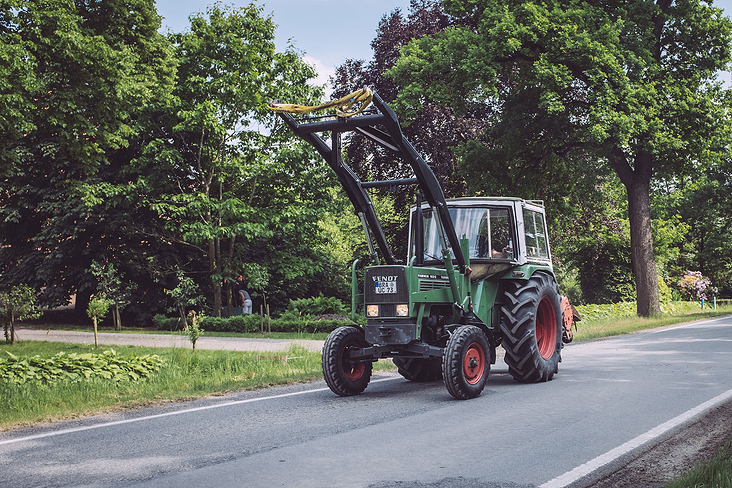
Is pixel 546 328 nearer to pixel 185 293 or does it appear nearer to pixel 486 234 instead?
pixel 486 234

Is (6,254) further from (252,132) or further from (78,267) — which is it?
(252,132)

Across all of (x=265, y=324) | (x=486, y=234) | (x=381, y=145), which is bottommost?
(x=265, y=324)

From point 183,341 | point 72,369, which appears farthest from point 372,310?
point 183,341

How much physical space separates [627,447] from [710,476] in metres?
1.18

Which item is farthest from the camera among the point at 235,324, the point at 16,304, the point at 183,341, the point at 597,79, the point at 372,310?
the point at 235,324

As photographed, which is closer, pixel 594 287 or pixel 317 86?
pixel 317 86

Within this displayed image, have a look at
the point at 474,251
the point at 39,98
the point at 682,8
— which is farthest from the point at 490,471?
the point at 682,8

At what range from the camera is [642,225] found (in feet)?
82.1

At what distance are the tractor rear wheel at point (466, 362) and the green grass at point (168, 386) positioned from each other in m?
3.09

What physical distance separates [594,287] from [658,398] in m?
34.4

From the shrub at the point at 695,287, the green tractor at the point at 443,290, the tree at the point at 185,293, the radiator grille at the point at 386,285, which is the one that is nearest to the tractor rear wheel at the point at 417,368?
the green tractor at the point at 443,290

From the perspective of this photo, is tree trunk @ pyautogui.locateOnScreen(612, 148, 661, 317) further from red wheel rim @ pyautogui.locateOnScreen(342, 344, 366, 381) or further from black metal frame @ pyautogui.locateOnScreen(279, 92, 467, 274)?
red wheel rim @ pyautogui.locateOnScreen(342, 344, 366, 381)

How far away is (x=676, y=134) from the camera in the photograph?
2248 centimetres

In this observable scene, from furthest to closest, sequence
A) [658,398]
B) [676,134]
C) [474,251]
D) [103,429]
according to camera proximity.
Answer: [676,134] → [474,251] → [658,398] → [103,429]
